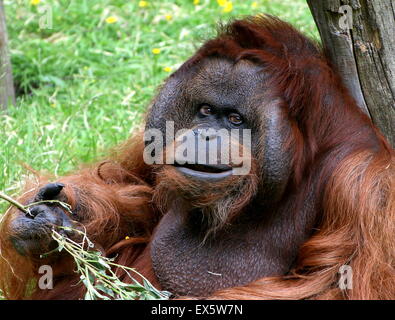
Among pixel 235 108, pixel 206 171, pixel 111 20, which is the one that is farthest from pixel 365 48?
pixel 111 20

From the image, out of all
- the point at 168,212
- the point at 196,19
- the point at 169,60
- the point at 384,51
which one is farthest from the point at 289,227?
the point at 196,19

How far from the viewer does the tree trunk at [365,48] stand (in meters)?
3.29

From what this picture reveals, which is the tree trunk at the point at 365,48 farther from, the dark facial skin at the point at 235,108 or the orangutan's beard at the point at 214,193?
the orangutan's beard at the point at 214,193

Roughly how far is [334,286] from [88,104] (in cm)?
287

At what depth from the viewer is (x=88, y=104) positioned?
5430mm

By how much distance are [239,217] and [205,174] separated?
12.3 inches

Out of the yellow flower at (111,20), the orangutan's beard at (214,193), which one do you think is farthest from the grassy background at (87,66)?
the orangutan's beard at (214,193)

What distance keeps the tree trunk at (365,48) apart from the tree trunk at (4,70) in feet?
8.73

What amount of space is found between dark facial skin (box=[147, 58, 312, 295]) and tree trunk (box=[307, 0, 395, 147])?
1.31 ft

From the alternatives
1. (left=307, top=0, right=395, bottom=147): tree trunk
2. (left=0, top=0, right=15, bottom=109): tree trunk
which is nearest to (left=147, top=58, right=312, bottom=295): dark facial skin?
(left=307, top=0, right=395, bottom=147): tree trunk

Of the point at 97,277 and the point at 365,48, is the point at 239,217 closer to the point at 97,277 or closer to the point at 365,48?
the point at 97,277

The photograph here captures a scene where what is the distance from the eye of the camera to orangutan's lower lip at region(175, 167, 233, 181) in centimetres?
308

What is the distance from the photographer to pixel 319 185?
10.5 ft
